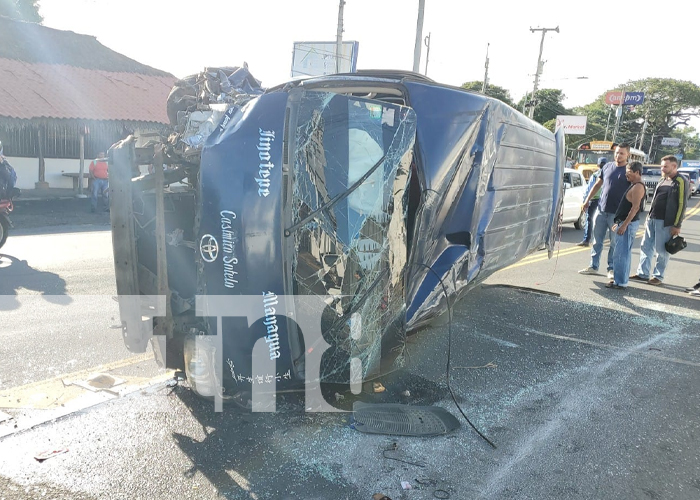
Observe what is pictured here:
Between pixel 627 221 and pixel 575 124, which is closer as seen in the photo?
pixel 627 221

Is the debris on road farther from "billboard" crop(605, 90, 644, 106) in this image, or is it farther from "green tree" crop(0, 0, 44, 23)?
"billboard" crop(605, 90, 644, 106)

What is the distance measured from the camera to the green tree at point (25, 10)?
31938mm

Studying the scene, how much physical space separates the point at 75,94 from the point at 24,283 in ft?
44.6

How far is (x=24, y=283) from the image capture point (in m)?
6.44

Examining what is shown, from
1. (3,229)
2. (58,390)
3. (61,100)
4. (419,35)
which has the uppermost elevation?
(419,35)

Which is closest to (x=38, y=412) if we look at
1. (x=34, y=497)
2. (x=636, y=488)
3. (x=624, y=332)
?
(x=34, y=497)

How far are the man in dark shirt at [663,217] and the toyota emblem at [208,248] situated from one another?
22.3 ft

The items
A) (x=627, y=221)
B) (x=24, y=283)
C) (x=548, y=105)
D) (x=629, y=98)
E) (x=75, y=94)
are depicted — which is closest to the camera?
(x=24, y=283)

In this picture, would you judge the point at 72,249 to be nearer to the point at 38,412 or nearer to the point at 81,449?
the point at 38,412

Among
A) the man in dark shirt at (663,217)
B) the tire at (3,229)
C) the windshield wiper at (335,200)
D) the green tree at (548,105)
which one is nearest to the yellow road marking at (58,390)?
the windshield wiper at (335,200)

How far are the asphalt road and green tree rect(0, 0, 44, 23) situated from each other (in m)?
34.9

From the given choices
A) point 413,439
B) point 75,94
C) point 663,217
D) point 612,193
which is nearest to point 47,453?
point 413,439

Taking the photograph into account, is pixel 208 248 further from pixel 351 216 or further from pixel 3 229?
pixel 3 229

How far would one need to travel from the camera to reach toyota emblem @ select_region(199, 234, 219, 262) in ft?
9.64
